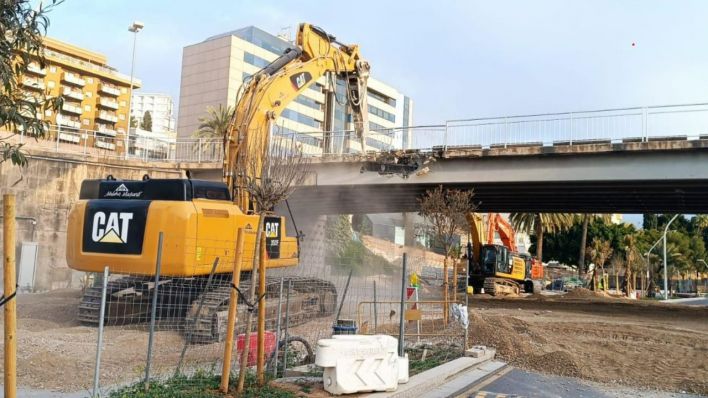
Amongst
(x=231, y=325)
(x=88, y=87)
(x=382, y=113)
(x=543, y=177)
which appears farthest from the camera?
(x=382, y=113)

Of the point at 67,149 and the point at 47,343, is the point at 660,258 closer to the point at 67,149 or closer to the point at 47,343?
the point at 67,149

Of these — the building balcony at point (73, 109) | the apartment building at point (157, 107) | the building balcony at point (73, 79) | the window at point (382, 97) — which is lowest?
the building balcony at point (73, 109)

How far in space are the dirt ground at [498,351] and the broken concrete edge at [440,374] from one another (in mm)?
905

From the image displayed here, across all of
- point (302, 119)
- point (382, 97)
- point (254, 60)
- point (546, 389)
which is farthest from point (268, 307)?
point (382, 97)

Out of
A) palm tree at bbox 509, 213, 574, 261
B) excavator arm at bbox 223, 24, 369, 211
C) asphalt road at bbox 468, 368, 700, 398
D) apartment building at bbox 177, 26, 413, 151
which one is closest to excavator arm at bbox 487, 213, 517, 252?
palm tree at bbox 509, 213, 574, 261

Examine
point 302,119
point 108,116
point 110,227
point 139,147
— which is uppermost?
point 108,116

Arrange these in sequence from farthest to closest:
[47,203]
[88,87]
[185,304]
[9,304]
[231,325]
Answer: [88,87] < [47,203] < [185,304] < [231,325] < [9,304]

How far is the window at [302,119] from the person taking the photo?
278ft

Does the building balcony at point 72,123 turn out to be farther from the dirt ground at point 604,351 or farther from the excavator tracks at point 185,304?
the dirt ground at point 604,351

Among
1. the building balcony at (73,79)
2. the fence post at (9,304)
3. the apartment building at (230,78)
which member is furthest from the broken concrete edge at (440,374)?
the building balcony at (73,79)

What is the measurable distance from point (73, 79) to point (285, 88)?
315 feet

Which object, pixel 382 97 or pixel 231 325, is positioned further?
pixel 382 97

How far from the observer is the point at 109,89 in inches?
4299

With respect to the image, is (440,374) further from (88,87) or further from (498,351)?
(88,87)
